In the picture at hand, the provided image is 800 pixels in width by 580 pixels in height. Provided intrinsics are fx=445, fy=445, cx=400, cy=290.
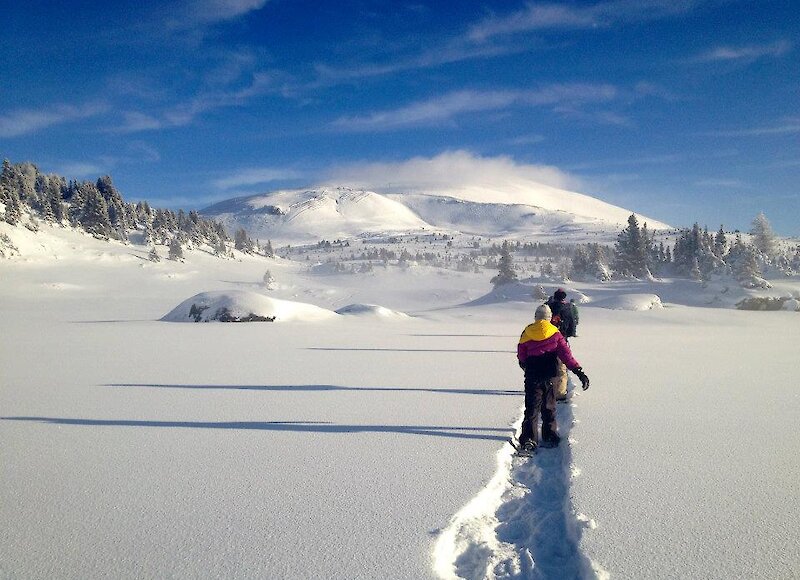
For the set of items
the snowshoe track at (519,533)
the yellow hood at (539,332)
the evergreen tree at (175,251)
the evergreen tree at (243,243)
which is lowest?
the snowshoe track at (519,533)

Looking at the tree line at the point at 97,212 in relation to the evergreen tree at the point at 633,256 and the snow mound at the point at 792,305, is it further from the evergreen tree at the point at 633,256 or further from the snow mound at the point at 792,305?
the snow mound at the point at 792,305


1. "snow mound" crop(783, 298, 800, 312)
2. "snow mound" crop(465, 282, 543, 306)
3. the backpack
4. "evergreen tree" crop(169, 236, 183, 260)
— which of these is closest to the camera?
the backpack

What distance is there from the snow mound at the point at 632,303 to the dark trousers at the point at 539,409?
96.2 feet

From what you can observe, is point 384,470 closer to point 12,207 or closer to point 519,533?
point 519,533

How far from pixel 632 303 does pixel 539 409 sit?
3085 centimetres

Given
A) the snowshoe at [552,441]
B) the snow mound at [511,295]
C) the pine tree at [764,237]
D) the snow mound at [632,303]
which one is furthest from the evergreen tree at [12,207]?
the pine tree at [764,237]

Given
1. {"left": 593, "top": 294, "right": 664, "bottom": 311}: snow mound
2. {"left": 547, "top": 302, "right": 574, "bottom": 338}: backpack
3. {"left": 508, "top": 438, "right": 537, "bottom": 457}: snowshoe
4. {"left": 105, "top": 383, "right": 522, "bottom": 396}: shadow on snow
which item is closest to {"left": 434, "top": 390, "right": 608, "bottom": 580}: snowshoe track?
{"left": 508, "top": 438, "right": 537, "bottom": 457}: snowshoe

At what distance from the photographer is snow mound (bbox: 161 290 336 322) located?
2172 centimetres

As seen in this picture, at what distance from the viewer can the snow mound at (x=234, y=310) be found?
71.3 feet

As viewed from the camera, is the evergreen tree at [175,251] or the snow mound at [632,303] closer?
the snow mound at [632,303]

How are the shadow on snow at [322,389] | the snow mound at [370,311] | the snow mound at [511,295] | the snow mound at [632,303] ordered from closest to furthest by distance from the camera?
the shadow on snow at [322,389]
the snow mound at [370,311]
the snow mound at [632,303]
the snow mound at [511,295]

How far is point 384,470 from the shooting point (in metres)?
4.64

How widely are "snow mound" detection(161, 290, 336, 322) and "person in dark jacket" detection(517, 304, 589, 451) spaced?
18.0 m

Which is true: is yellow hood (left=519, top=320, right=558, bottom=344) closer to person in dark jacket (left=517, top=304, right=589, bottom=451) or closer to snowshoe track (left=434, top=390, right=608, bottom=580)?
person in dark jacket (left=517, top=304, right=589, bottom=451)
